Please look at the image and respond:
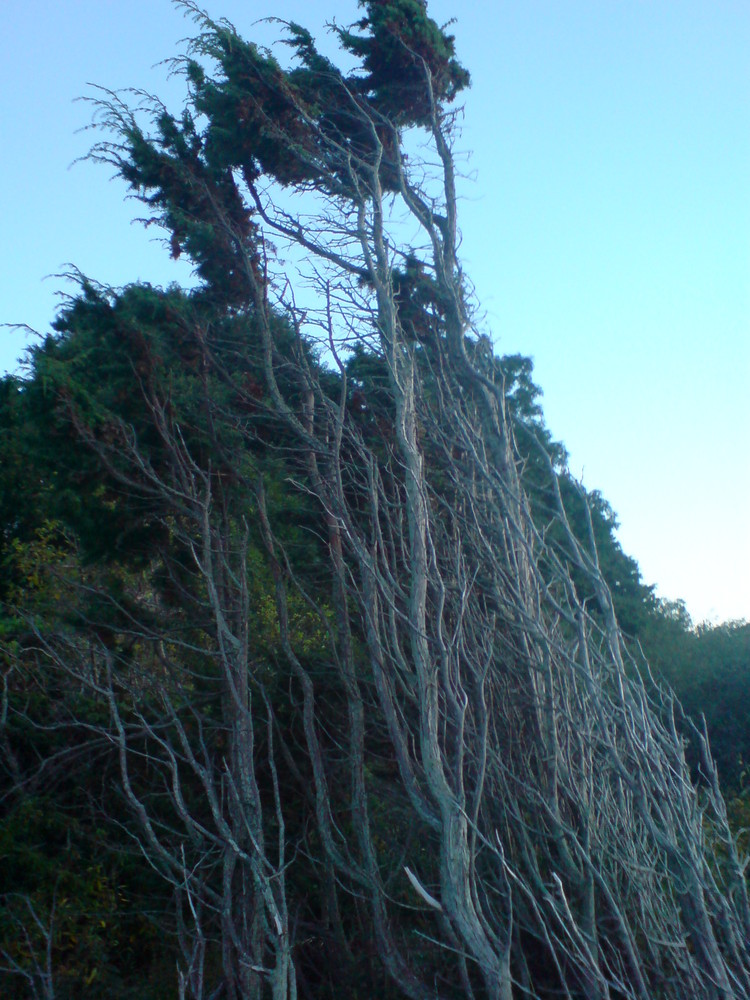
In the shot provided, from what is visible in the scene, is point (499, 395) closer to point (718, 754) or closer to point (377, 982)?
point (377, 982)

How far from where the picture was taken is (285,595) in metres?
7.82

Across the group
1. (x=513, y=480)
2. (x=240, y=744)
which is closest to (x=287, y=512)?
(x=240, y=744)

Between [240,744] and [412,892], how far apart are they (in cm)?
226

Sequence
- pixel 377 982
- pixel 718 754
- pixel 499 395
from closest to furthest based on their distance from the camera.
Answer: pixel 499 395 < pixel 377 982 < pixel 718 754

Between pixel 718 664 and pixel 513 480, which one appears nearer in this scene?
pixel 513 480

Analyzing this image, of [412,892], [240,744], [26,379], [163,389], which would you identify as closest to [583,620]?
[240,744]

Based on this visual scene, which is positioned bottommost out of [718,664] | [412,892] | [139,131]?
[412,892]

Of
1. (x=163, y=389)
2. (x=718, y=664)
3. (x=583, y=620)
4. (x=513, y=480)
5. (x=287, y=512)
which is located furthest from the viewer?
(x=718, y=664)

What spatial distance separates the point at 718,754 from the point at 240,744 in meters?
8.24

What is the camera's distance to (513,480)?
5383 mm

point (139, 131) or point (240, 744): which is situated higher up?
point (139, 131)

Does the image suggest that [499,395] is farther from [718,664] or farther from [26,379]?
[718,664]

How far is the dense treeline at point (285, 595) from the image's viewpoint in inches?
202

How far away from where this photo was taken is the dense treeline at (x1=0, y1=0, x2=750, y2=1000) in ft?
16.8
